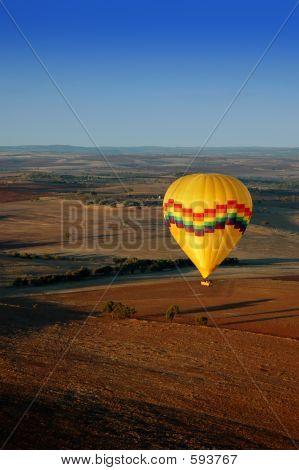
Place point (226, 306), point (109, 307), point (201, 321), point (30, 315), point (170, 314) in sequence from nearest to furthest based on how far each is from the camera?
point (201, 321) < point (30, 315) < point (170, 314) < point (109, 307) < point (226, 306)

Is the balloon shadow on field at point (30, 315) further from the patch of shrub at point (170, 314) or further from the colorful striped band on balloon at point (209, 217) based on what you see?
the colorful striped band on balloon at point (209, 217)

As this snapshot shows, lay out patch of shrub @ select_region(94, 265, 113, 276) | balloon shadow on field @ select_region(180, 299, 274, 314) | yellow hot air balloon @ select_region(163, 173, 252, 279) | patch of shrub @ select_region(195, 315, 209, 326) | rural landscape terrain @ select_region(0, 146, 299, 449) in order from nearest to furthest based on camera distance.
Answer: rural landscape terrain @ select_region(0, 146, 299, 449) < yellow hot air balloon @ select_region(163, 173, 252, 279) < patch of shrub @ select_region(195, 315, 209, 326) < balloon shadow on field @ select_region(180, 299, 274, 314) < patch of shrub @ select_region(94, 265, 113, 276)

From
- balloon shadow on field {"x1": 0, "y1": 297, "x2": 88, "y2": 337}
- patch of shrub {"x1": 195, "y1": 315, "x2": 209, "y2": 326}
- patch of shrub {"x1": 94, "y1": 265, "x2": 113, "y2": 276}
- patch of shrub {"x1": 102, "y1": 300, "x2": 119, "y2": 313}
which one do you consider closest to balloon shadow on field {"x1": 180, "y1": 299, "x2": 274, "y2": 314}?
patch of shrub {"x1": 195, "y1": 315, "x2": 209, "y2": 326}

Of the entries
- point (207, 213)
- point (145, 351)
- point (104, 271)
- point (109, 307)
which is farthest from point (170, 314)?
point (104, 271)

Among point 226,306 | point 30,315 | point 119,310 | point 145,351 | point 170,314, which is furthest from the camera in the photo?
point 226,306

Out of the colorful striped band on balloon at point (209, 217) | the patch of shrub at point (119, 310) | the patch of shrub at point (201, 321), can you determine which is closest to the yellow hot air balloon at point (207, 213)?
the colorful striped band on balloon at point (209, 217)

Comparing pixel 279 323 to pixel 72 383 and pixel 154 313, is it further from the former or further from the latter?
pixel 72 383

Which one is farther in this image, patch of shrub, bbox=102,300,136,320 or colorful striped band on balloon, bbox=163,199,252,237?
patch of shrub, bbox=102,300,136,320

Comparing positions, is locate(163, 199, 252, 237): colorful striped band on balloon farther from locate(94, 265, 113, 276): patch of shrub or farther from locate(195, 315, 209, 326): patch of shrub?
locate(94, 265, 113, 276): patch of shrub

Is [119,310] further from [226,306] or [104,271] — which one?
[104,271]
